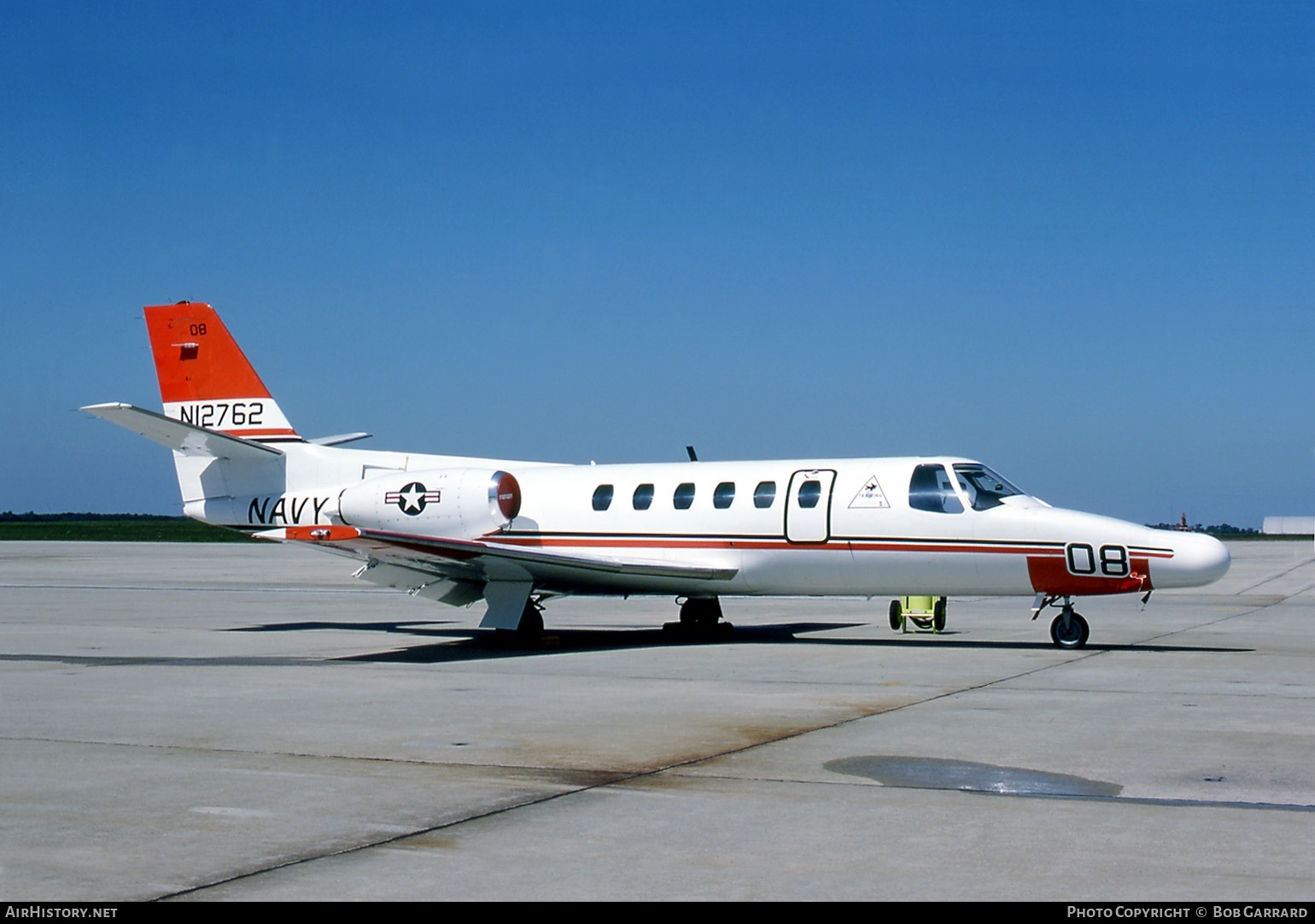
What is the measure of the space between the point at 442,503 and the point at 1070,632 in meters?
8.85

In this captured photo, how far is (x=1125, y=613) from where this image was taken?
2494 centimetres

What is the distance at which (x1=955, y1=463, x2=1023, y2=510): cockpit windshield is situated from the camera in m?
17.8

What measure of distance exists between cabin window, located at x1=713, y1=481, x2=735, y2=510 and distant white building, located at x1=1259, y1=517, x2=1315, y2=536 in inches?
4502

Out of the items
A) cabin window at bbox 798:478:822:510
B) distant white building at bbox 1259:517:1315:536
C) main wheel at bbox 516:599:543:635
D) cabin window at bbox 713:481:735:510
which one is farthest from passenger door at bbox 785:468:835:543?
distant white building at bbox 1259:517:1315:536

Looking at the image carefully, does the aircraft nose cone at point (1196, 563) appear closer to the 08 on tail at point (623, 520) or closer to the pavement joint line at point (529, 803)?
the 08 on tail at point (623, 520)

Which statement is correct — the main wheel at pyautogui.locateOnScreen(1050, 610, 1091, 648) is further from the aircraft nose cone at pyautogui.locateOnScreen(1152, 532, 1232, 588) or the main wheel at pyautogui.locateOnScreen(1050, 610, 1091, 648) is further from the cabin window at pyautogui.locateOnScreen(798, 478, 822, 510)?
the cabin window at pyautogui.locateOnScreen(798, 478, 822, 510)

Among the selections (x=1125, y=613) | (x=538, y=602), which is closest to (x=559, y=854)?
(x=538, y=602)

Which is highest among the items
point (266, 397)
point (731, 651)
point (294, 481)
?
point (266, 397)

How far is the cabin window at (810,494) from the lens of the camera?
734 inches

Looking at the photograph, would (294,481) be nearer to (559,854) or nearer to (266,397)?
(266,397)

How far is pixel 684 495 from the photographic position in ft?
65.0

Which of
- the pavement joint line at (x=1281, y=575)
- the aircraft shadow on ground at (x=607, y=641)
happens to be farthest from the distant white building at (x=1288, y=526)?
the aircraft shadow on ground at (x=607, y=641)
